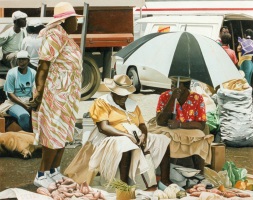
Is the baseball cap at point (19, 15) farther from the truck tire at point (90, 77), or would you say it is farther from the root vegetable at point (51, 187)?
the root vegetable at point (51, 187)

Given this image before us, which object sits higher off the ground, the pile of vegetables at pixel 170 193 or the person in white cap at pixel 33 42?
the person in white cap at pixel 33 42

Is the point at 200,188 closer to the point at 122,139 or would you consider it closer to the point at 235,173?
the point at 235,173

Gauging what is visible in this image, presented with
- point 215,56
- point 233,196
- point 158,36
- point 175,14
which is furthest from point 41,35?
point 175,14

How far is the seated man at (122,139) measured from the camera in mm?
5969

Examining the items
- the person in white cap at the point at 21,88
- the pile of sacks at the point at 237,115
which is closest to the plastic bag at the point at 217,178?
the pile of sacks at the point at 237,115

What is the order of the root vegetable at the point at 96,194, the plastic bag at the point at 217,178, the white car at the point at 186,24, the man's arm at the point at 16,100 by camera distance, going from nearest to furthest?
the root vegetable at the point at 96,194 < the plastic bag at the point at 217,178 < the man's arm at the point at 16,100 < the white car at the point at 186,24

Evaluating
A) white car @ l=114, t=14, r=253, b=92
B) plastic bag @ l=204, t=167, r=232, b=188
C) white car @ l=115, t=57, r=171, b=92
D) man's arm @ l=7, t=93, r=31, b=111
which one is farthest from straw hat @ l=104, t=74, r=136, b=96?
white car @ l=114, t=14, r=253, b=92

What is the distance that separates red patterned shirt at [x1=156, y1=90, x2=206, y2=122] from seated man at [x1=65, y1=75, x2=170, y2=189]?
0.28 meters

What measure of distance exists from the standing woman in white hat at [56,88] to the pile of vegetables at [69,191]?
0.08 meters

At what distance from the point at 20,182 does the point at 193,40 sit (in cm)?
183

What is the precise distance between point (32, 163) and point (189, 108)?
5.24 feet

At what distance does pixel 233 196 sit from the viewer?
236 inches

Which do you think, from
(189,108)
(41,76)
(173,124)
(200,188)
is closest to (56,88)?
(41,76)

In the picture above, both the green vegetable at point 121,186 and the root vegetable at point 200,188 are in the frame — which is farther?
the root vegetable at point 200,188
